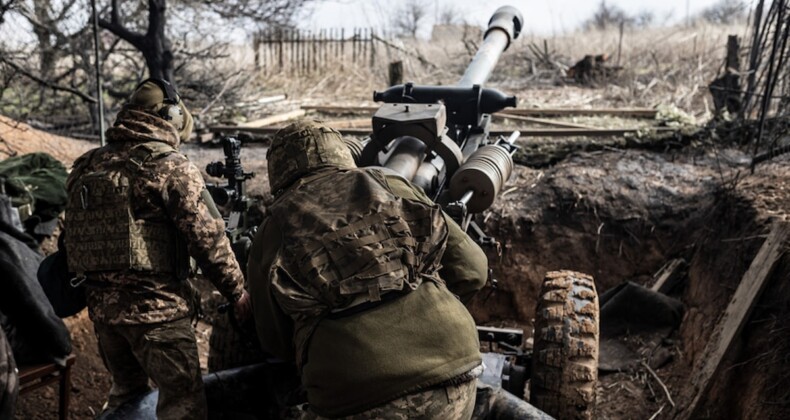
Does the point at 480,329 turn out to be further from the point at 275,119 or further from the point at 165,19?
the point at 165,19

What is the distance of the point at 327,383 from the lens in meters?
2.28

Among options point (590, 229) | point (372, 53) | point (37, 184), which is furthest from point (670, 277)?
point (372, 53)

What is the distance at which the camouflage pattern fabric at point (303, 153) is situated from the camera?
2559mm

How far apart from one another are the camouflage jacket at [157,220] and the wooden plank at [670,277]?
3953mm

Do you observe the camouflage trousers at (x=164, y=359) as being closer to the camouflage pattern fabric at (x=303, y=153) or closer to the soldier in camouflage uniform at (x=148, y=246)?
the soldier in camouflage uniform at (x=148, y=246)

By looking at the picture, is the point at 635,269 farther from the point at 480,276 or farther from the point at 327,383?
the point at 327,383

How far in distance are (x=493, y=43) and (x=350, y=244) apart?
382 cm

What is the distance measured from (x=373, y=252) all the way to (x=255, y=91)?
1142 cm

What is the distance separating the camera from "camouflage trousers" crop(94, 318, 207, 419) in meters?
2.94

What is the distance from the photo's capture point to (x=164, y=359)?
3.00 m

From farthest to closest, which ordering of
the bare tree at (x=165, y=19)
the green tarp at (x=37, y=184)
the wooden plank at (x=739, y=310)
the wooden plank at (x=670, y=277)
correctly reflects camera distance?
the bare tree at (x=165, y=19), the wooden plank at (x=670, y=277), the green tarp at (x=37, y=184), the wooden plank at (x=739, y=310)

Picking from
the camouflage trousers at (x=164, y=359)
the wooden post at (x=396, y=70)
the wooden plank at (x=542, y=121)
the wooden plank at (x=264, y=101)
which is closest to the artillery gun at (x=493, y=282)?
the camouflage trousers at (x=164, y=359)

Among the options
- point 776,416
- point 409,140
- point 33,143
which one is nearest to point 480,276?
point 409,140

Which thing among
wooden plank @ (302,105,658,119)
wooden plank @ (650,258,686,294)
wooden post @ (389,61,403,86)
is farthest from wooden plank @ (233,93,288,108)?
wooden plank @ (650,258,686,294)
